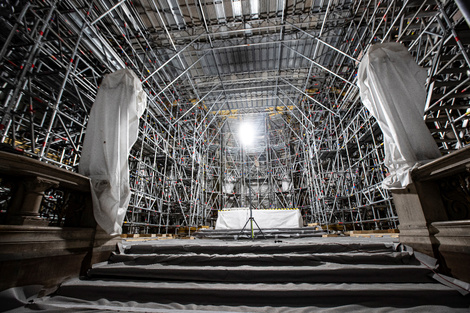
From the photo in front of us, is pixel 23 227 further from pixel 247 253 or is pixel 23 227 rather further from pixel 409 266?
pixel 409 266

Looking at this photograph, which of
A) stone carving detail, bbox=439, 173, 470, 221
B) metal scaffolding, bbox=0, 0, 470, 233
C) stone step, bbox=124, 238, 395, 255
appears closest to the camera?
stone carving detail, bbox=439, 173, 470, 221

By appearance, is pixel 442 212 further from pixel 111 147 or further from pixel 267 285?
pixel 111 147

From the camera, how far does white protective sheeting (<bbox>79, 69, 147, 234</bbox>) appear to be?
2.28 meters

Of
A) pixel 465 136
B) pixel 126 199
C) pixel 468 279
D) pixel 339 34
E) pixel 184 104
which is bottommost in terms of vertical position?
pixel 468 279

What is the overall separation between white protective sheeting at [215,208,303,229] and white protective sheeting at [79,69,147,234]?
4.75 meters

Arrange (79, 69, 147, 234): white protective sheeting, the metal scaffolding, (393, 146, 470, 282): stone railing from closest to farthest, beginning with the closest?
(393, 146, 470, 282): stone railing, (79, 69, 147, 234): white protective sheeting, the metal scaffolding

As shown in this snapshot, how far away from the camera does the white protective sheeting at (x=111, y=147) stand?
2.28 m

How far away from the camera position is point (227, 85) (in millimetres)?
10969

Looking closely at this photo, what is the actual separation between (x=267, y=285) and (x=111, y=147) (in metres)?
2.43

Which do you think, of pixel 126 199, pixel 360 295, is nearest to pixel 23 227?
pixel 126 199

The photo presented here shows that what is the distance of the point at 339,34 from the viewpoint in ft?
25.9

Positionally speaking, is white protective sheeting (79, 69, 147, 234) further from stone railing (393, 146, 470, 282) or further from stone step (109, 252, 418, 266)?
stone railing (393, 146, 470, 282)

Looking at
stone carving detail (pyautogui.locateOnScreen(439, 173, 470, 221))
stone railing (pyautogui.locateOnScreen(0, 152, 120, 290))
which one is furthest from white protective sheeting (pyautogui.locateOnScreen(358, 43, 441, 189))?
stone railing (pyautogui.locateOnScreen(0, 152, 120, 290))

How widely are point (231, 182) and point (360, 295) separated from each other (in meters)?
11.6
